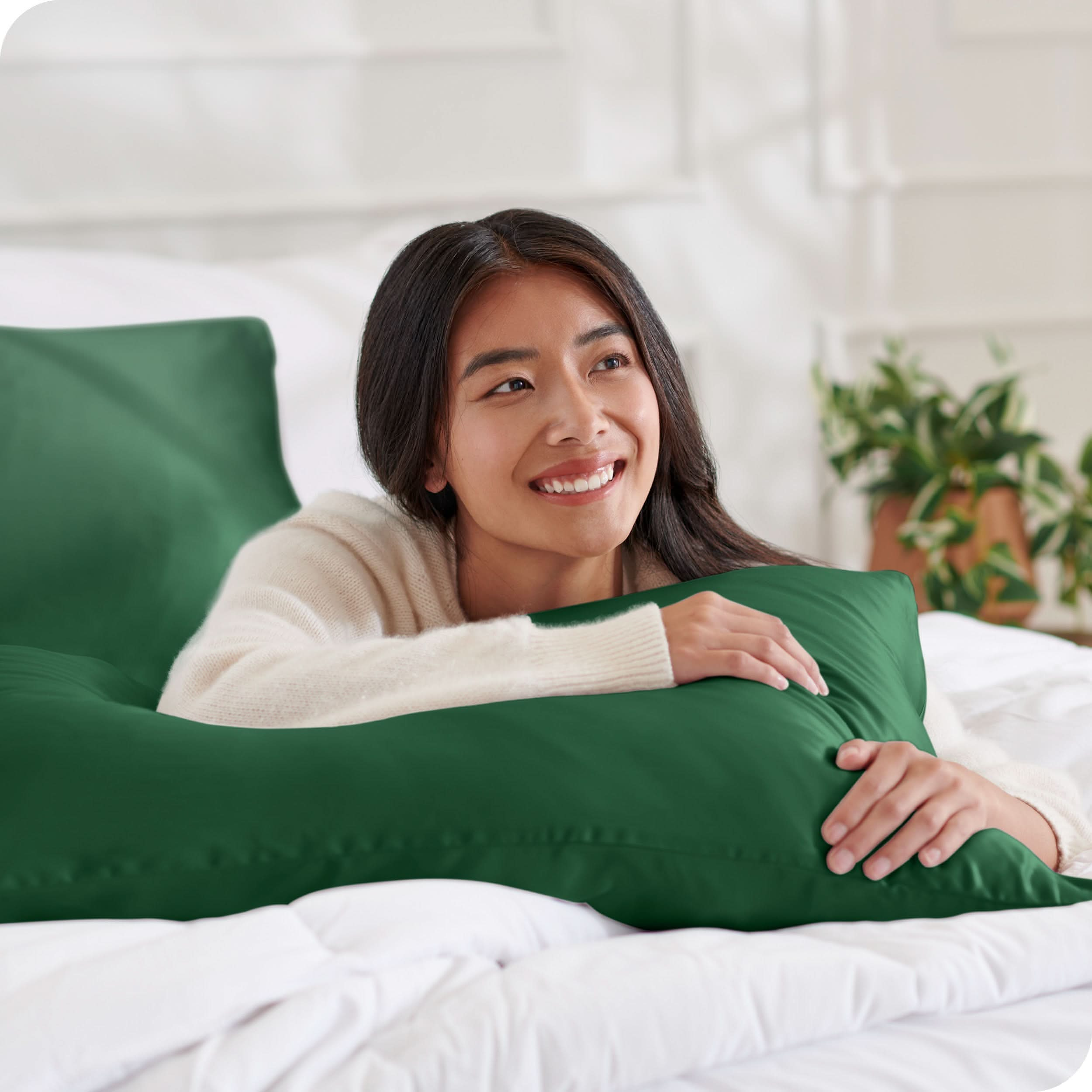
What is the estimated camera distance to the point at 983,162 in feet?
8.40

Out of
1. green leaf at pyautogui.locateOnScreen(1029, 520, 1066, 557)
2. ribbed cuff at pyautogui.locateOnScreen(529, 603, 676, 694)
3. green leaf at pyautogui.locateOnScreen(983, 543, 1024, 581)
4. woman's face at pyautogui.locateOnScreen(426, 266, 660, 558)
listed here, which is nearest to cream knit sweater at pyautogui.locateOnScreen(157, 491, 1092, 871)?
ribbed cuff at pyautogui.locateOnScreen(529, 603, 676, 694)

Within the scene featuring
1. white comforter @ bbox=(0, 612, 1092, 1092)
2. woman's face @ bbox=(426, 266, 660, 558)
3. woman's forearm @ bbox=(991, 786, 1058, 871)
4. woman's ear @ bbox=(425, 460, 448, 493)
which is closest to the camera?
white comforter @ bbox=(0, 612, 1092, 1092)

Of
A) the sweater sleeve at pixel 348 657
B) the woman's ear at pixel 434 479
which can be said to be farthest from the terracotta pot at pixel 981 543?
the sweater sleeve at pixel 348 657

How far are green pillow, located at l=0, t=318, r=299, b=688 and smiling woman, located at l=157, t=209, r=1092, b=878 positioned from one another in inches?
3.4

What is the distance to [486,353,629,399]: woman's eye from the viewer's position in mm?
1089

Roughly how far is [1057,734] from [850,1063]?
2.05 feet

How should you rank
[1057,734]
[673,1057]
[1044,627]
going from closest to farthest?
[673,1057], [1057,734], [1044,627]

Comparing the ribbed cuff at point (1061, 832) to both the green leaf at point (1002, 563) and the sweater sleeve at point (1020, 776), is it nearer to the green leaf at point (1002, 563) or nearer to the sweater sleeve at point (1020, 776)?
the sweater sleeve at point (1020, 776)

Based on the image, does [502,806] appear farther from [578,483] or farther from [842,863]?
[578,483]

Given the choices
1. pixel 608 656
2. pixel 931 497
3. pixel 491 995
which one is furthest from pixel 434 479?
pixel 931 497

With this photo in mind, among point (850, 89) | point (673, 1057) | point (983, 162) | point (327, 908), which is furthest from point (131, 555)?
point (983, 162)

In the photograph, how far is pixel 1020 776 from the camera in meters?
0.96

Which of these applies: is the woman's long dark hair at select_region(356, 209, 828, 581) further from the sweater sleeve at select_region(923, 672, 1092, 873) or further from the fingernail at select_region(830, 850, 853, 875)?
the fingernail at select_region(830, 850, 853, 875)

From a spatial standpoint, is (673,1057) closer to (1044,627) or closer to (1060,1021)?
(1060,1021)
